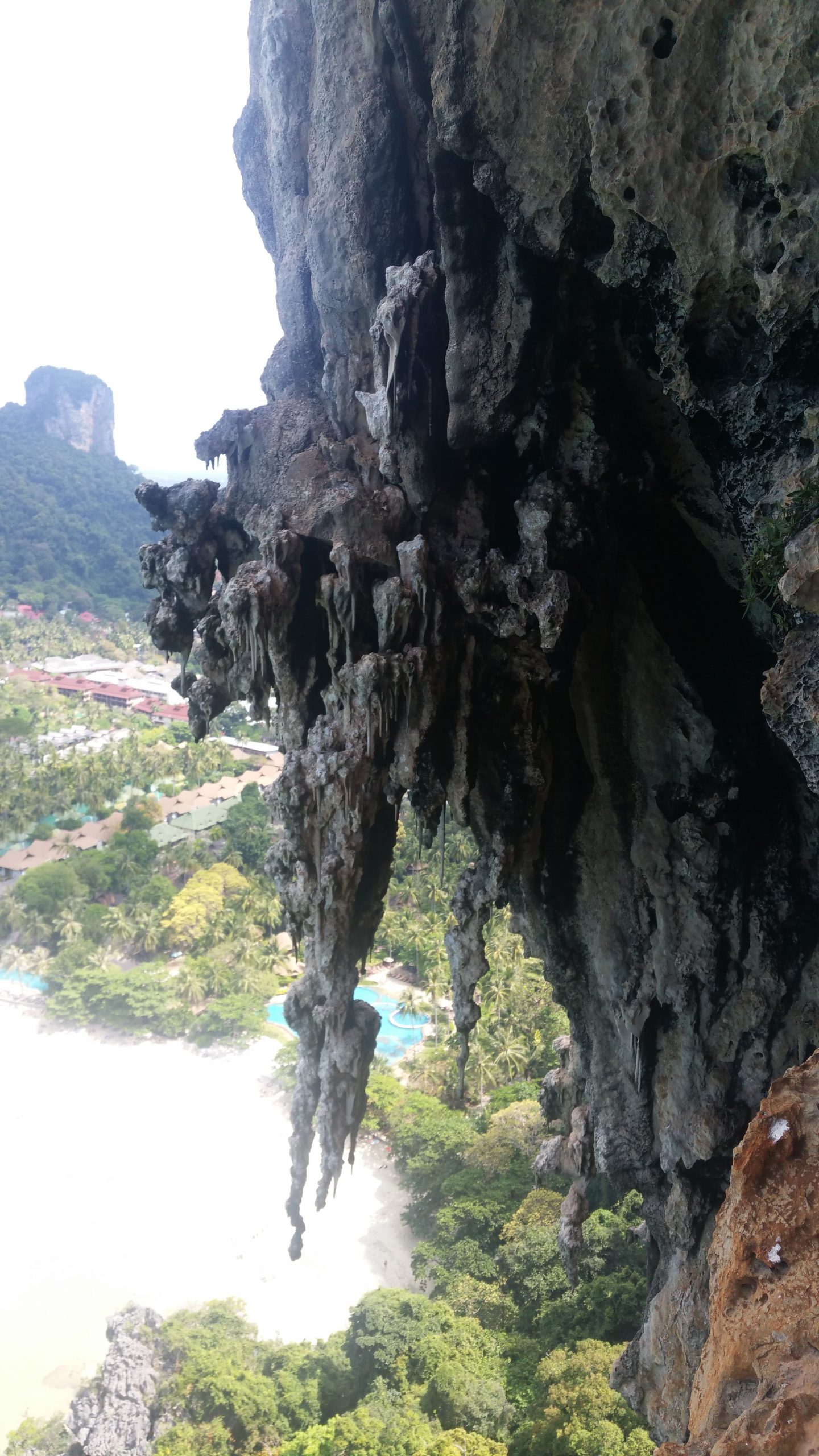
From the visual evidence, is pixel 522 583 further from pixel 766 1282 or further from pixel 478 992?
pixel 478 992

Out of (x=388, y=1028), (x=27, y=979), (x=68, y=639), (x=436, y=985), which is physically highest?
(x=68, y=639)

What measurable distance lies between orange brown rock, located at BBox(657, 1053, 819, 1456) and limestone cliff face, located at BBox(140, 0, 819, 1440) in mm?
4090

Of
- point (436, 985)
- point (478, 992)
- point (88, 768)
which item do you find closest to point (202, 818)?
point (88, 768)

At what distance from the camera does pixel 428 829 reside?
8.84 meters

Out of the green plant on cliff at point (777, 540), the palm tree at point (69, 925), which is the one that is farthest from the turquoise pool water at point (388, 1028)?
the green plant on cliff at point (777, 540)

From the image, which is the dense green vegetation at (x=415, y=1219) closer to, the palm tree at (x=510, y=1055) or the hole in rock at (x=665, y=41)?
the palm tree at (x=510, y=1055)

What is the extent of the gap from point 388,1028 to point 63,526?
86333 mm

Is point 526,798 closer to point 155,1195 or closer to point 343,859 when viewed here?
point 343,859

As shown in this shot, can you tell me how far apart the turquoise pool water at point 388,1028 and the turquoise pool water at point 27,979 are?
10160mm

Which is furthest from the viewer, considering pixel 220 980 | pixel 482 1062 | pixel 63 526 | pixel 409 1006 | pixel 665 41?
pixel 63 526

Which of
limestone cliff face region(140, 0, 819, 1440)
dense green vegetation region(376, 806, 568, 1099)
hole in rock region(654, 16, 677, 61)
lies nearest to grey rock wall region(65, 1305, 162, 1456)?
dense green vegetation region(376, 806, 568, 1099)

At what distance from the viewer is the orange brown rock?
11.3 feet

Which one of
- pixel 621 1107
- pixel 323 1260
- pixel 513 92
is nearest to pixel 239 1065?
pixel 323 1260

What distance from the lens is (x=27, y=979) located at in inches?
1438
